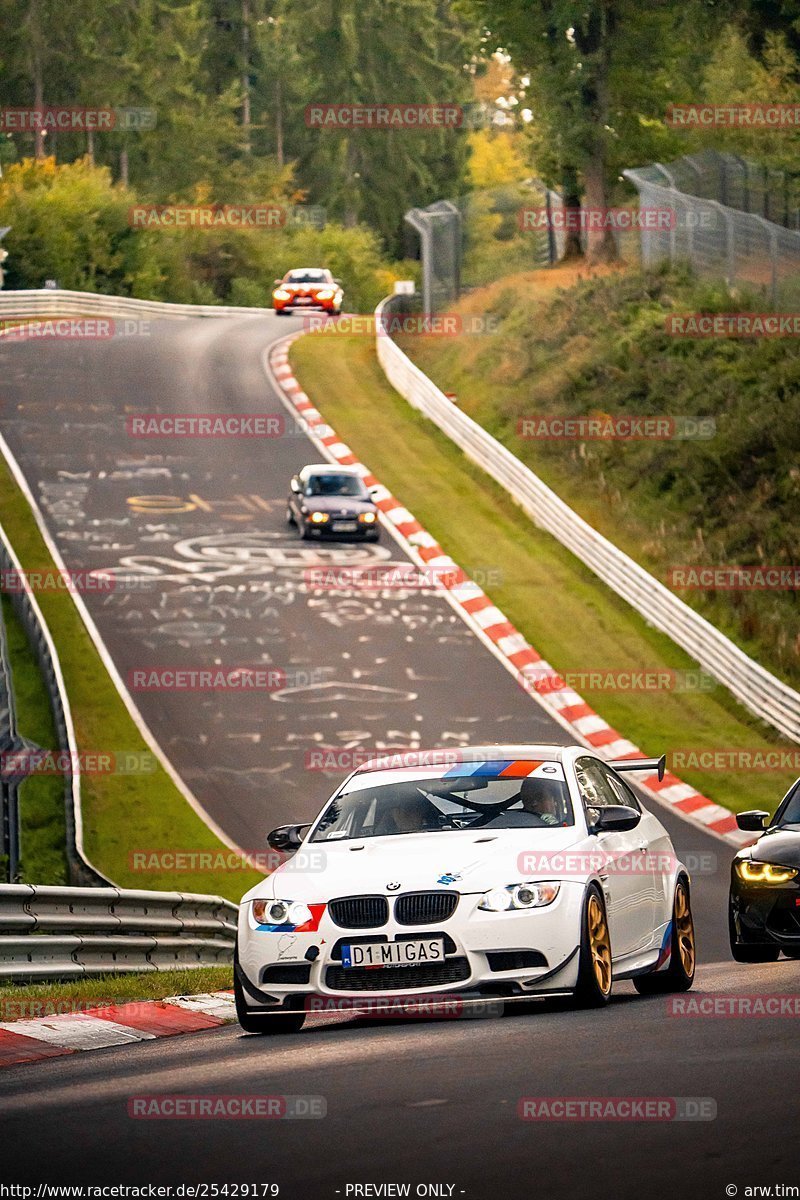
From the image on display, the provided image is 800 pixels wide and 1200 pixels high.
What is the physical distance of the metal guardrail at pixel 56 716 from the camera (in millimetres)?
22156

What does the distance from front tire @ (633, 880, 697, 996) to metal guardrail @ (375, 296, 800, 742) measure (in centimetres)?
1586

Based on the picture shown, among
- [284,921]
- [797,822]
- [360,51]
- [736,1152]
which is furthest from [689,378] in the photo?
[360,51]

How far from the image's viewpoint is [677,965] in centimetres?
1174

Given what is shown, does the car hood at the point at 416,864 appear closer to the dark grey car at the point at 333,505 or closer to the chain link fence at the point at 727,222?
the dark grey car at the point at 333,505

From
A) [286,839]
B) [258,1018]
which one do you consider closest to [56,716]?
[286,839]

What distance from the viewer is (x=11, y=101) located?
95.2 meters

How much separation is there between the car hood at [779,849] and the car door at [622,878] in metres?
1.35

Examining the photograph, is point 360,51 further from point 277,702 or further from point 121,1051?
point 121,1051

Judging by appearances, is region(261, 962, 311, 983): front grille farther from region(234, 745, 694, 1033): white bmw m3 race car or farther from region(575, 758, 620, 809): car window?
region(575, 758, 620, 809): car window

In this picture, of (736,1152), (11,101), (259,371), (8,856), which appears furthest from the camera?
(11,101)

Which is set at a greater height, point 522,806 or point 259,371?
point 522,806

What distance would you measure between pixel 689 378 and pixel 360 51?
72.6 m

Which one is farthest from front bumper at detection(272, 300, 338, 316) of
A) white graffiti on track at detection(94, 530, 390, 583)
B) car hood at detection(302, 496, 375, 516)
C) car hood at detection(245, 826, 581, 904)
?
car hood at detection(245, 826, 581, 904)

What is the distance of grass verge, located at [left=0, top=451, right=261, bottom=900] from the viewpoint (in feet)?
73.6
